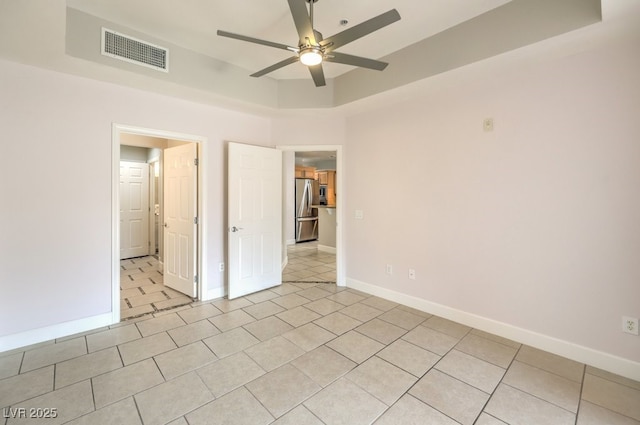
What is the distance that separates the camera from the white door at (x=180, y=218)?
3.76 metres

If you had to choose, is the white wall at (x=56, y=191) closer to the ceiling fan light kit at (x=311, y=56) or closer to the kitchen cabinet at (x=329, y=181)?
the ceiling fan light kit at (x=311, y=56)

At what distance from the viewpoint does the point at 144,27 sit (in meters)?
2.67

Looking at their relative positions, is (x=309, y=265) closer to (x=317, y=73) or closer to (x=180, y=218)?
(x=180, y=218)

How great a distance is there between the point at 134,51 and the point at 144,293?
299 centimetres

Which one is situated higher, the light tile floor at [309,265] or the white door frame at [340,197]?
the white door frame at [340,197]

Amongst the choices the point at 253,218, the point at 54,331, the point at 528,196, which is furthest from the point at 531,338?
the point at 54,331

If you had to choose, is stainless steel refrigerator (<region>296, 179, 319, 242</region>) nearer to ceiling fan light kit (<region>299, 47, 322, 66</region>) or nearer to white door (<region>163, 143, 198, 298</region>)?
white door (<region>163, 143, 198, 298</region>)

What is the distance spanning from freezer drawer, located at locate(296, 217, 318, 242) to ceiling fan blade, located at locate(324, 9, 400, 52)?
6279mm

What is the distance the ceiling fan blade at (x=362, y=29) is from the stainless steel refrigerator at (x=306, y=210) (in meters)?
6.01

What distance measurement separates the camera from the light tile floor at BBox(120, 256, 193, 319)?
11.3 ft

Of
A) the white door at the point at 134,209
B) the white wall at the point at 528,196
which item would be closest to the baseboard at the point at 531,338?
the white wall at the point at 528,196

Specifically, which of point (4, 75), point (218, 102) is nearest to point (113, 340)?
point (4, 75)

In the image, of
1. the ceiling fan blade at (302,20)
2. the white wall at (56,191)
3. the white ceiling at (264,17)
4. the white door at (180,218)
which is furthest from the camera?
the white door at (180,218)

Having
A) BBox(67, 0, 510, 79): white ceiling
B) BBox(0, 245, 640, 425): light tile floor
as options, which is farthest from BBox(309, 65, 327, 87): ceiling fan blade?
BBox(0, 245, 640, 425): light tile floor
